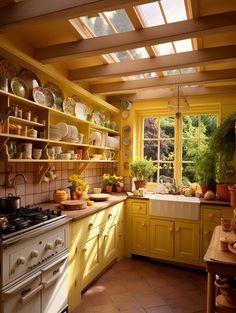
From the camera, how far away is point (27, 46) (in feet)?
7.70

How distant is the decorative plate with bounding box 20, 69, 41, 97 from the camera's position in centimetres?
231

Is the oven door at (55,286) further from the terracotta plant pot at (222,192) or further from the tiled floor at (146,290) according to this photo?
the terracotta plant pot at (222,192)

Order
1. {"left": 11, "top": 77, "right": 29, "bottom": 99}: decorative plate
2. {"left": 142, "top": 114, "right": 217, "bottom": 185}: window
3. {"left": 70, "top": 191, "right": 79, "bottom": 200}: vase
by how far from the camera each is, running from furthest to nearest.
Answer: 1. {"left": 142, "top": 114, "right": 217, "bottom": 185}: window
2. {"left": 70, "top": 191, "right": 79, "bottom": 200}: vase
3. {"left": 11, "top": 77, "right": 29, "bottom": 99}: decorative plate

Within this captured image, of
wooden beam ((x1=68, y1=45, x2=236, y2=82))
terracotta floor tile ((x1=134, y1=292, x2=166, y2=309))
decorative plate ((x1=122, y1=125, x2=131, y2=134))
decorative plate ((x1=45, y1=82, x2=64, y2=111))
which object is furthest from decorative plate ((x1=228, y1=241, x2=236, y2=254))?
decorative plate ((x1=122, y1=125, x2=131, y2=134))

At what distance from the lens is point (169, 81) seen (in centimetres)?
312

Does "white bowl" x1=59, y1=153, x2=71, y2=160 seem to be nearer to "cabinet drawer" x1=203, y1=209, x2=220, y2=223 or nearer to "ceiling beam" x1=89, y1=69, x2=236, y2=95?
"ceiling beam" x1=89, y1=69, x2=236, y2=95

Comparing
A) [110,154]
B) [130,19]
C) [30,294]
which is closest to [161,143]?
[110,154]

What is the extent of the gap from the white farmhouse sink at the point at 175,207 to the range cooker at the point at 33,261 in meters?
1.47

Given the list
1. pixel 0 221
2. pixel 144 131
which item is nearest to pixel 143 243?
pixel 144 131

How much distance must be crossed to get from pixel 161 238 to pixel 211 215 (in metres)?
0.71

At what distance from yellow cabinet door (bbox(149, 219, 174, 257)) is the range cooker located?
148 centimetres

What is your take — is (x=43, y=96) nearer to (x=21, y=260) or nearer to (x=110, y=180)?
(x=21, y=260)

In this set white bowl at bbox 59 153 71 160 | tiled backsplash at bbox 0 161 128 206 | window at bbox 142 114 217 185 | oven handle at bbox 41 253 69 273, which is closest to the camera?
oven handle at bbox 41 253 69 273

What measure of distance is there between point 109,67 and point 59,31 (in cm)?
77
